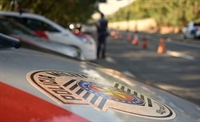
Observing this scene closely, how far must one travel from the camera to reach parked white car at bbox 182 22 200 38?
95.0 feet

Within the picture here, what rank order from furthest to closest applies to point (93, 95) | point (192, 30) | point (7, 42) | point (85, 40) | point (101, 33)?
point (192, 30), point (101, 33), point (85, 40), point (7, 42), point (93, 95)

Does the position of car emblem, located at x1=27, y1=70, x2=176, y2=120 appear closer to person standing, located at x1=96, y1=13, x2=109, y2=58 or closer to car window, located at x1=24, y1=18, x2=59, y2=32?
car window, located at x1=24, y1=18, x2=59, y2=32

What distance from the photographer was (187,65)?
39.3 ft

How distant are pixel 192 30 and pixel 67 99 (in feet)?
95.4

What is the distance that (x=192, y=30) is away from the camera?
29.7m

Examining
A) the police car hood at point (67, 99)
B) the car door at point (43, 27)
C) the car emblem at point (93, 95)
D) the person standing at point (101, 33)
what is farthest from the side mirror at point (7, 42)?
the person standing at point (101, 33)

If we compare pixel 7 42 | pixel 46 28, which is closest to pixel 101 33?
pixel 46 28

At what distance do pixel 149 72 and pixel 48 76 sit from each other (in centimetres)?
809

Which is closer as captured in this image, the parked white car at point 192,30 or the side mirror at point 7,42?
the side mirror at point 7,42

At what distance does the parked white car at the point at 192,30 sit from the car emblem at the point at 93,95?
27.3 meters

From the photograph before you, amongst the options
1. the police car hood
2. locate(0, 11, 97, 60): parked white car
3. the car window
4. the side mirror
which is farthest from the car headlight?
the police car hood

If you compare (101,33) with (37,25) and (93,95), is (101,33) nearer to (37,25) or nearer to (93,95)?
(37,25)

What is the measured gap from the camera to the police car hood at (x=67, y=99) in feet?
5.69

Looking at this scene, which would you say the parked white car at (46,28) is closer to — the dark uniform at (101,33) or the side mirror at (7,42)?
the dark uniform at (101,33)
